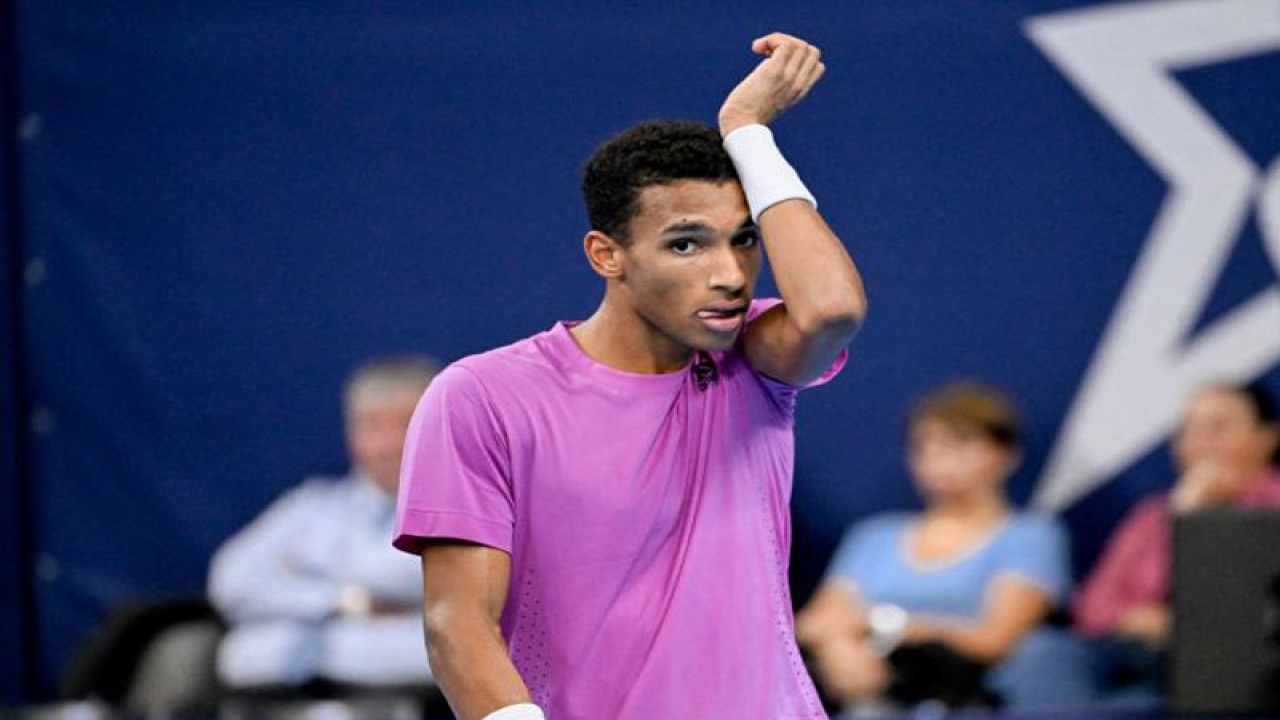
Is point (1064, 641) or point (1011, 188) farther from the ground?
point (1011, 188)

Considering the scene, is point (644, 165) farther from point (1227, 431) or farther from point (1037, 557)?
point (1227, 431)

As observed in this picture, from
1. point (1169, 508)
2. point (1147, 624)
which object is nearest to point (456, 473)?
point (1147, 624)

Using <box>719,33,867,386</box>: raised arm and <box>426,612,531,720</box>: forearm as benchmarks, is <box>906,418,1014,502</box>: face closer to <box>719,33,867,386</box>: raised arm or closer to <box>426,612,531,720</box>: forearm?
<box>719,33,867,386</box>: raised arm

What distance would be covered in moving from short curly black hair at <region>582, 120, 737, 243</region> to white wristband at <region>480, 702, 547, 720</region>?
2.14 feet

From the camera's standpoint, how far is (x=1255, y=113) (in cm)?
646

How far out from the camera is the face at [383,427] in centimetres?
617

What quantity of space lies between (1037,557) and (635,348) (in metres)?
3.03

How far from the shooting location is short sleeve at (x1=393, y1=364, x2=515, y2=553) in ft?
9.63

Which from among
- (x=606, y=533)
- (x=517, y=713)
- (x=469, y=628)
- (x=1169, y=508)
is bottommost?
(x=517, y=713)

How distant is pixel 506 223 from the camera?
6887 mm

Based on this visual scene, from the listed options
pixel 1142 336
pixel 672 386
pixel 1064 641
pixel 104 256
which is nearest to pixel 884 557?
pixel 1064 641

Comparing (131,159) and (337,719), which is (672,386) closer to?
(337,719)

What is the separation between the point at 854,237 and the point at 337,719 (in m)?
2.10

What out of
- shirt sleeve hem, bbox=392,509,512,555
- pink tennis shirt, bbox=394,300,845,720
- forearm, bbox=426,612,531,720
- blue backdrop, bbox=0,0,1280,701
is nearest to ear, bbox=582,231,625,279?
pink tennis shirt, bbox=394,300,845,720
